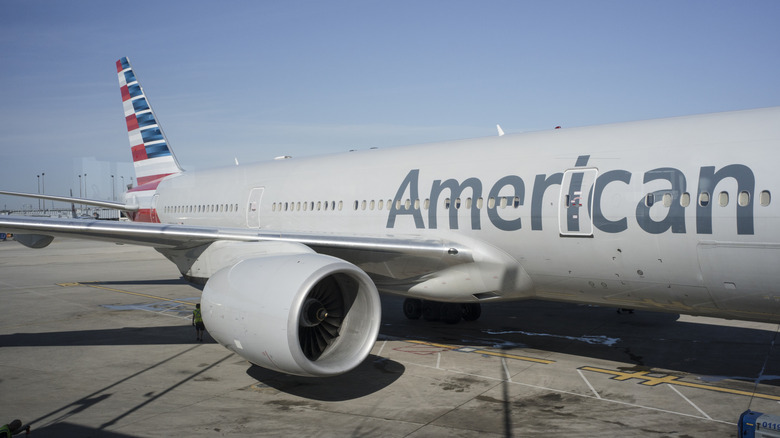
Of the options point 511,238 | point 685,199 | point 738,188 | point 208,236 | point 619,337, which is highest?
point 738,188

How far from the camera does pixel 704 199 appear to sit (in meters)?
8.23

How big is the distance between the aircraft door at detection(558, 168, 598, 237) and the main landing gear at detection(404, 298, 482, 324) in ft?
17.0

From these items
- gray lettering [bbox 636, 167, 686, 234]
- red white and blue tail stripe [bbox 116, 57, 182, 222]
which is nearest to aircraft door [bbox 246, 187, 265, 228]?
red white and blue tail stripe [bbox 116, 57, 182, 222]

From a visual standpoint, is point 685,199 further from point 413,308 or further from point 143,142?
point 143,142

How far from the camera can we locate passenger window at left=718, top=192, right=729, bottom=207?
8047mm

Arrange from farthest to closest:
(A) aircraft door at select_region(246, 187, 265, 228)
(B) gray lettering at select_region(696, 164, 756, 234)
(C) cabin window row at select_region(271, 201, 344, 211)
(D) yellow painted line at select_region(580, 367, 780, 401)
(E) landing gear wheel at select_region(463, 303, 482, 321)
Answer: (A) aircraft door at select_region(246, 187, 265, 228) < (E) landing gear wheel at select_region(463, 303, 482, 321) < (C) cabin window row at select_region(271, 201, 344, 211) < (D) yellow painted line at select_region(580, 367, 780, 401) < (B) gray lettering at select_region(696, 164, 756, 234)

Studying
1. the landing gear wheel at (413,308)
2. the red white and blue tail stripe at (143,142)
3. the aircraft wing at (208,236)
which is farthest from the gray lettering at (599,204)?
the red white and blue tail stripe at (143,142)

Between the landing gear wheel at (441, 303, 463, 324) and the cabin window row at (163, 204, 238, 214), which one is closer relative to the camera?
the landing gear wheel at (441, 303, 463, 324)

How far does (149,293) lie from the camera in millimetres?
20297

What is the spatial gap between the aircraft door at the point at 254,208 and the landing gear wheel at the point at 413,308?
14.1 feet

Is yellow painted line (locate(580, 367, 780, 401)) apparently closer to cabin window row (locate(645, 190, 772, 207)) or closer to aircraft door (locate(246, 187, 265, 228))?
cabin window row (locate(645, 190, 772, 207))

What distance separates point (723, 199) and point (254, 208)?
36.1ft

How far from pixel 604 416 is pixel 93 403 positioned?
704 cm

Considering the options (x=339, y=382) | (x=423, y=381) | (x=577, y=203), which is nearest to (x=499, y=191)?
(x=577, y=203)
